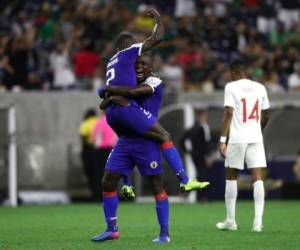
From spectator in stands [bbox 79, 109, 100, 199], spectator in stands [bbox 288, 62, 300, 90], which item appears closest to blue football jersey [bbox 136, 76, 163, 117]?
spectator in stands [bbox 79, 109, 100, 199]

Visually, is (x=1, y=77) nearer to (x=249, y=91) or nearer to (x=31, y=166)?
(x=31, y=166)

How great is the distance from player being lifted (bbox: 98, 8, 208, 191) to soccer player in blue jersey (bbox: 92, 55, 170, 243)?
94mm

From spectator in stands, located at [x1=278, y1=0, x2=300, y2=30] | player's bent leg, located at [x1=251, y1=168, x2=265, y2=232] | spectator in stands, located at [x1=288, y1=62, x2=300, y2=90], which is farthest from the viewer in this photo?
spectator in stands, located at [x1=278, y1=0, x2=300, y2=30]

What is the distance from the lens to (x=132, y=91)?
1299 centimetres

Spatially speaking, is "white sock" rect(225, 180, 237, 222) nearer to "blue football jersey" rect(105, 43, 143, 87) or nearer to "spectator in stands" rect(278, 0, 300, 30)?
"blue football jersey" rect(105, 43, 143, 87)

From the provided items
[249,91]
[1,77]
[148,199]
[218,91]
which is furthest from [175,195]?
[249,91]

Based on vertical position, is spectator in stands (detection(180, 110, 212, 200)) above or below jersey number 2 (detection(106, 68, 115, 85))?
below

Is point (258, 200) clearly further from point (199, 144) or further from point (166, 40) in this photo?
point (166, 40)

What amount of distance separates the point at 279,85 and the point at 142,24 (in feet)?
12.8

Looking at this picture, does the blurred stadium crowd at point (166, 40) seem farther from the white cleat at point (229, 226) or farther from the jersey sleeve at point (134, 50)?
the jersey sleeve at point (134, 50)

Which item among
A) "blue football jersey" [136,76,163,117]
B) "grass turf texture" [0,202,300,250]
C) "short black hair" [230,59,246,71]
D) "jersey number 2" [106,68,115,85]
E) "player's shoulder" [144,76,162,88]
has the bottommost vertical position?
"grass turf texture" [0,202,300,250]

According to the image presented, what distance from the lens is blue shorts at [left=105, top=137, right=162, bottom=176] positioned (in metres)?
13.1

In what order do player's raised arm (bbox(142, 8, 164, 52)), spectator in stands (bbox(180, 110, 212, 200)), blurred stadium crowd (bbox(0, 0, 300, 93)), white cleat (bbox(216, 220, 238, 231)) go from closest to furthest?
player's raised arm (bbox(142, 8, 164, 52)) < white cleat (bbox(216, 220, 238, 231)) < spectator in stands (bbox(180, 110, 212, 200)) < blurred stadium crowd (bbox(0, 0, 300, 93))

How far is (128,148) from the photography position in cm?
1324
